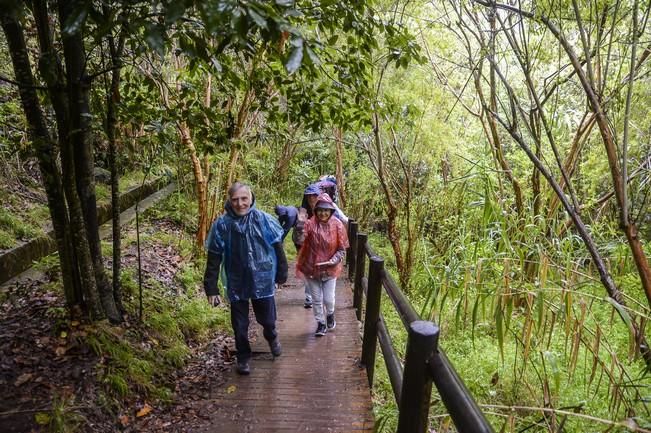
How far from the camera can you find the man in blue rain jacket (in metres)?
3.57

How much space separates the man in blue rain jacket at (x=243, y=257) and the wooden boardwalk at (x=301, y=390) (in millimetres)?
279

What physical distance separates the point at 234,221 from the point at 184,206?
5228mm

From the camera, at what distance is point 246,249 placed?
142 inches

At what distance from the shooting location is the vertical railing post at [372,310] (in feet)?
11.4

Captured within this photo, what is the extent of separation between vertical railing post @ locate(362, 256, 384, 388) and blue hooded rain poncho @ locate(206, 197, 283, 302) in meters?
0.86

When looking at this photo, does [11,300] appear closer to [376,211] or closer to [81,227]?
[81,227]

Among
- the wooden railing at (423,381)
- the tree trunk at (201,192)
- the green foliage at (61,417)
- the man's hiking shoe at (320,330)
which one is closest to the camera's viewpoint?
the wooden railing at (423,381)

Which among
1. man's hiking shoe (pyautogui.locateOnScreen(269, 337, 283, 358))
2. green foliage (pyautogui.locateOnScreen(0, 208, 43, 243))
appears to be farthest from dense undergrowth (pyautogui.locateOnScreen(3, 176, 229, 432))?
man's hiking shoe (pyautogui.locateOnScreen(269, 337, 283, 358))

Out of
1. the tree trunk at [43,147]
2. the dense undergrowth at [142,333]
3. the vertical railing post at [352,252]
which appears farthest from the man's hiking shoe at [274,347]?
the vertical railing post at [352,252]

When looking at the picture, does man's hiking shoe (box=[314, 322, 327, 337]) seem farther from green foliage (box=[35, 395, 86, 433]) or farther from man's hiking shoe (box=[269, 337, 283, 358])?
green foliage (box=[35, 395, 86, 433])

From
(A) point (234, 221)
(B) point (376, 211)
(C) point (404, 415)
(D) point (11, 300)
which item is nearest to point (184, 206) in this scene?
(D) point (11, 300)

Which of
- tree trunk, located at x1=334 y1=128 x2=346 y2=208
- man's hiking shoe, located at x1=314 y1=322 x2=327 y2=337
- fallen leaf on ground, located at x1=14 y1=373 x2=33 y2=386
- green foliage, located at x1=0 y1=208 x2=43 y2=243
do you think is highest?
tree trunk, located at x1=334 y1=128 x2=346 y2=208

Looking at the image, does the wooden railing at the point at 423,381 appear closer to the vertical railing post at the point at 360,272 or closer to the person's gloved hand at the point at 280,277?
the person's gloved hand at the point at 280,277

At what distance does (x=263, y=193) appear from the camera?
11875 mm
